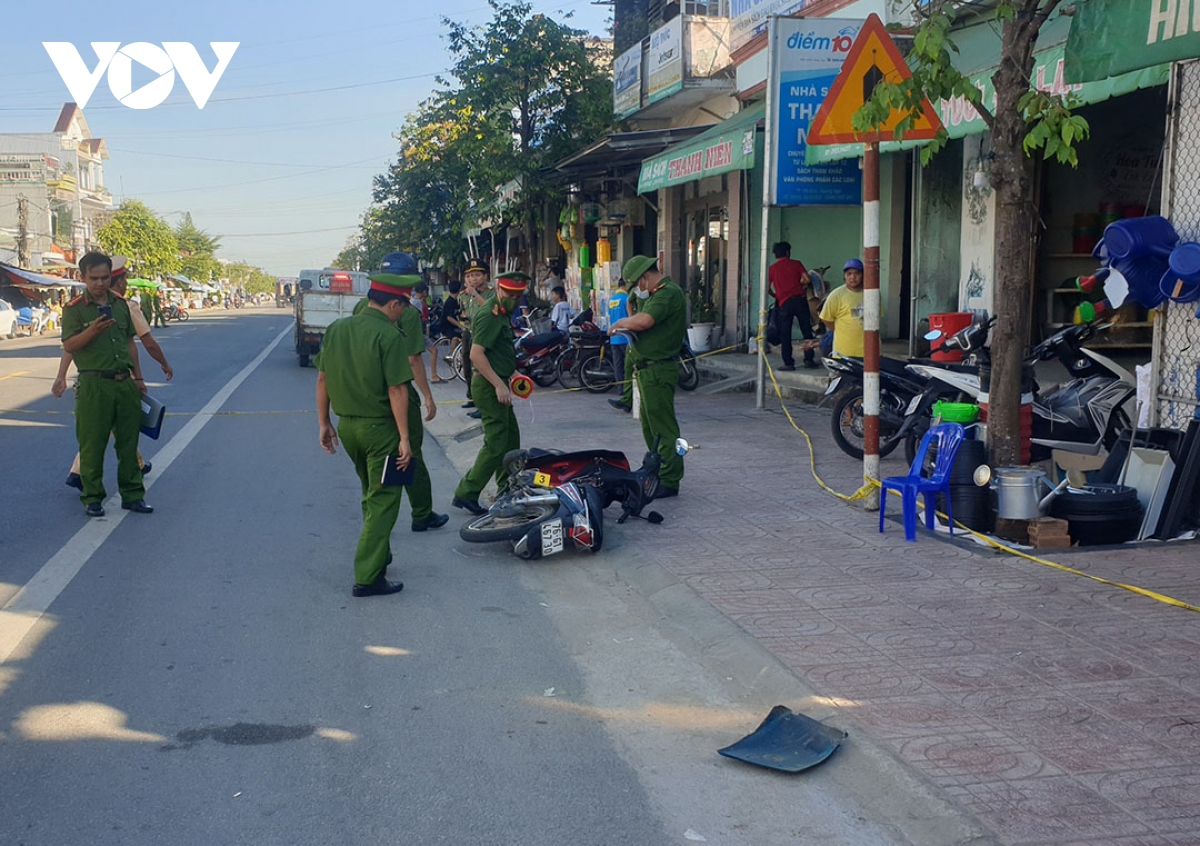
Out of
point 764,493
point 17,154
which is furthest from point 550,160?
point 17,154

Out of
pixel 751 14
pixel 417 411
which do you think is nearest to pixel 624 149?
pixel 751 14

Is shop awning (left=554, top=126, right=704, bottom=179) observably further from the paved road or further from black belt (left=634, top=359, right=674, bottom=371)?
the paved road

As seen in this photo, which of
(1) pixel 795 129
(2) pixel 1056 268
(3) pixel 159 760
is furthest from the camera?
(2) pixel 1056 268

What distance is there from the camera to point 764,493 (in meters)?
9.04

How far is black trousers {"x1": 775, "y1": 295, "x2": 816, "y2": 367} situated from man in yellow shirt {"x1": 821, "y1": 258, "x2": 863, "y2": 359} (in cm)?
334

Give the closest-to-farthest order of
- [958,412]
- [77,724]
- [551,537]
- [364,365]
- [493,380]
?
1. [77,724]
2. [364,365]
3. [551,537]
4. [958,412]
5. [493,380]

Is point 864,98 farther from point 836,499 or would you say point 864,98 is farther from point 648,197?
point 648,197

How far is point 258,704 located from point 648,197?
73.0 ft

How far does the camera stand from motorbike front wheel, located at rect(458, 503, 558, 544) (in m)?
7.15

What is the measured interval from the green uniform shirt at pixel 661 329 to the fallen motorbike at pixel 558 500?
1.07 meters

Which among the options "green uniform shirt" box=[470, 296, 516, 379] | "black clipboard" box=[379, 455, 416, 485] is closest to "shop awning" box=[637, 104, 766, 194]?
"green uniform shirt" box=[470, 296, 516, 379]

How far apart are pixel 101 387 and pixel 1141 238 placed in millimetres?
7511

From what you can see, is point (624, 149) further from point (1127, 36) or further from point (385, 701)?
point (385, 701)

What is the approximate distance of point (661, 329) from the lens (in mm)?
8844
